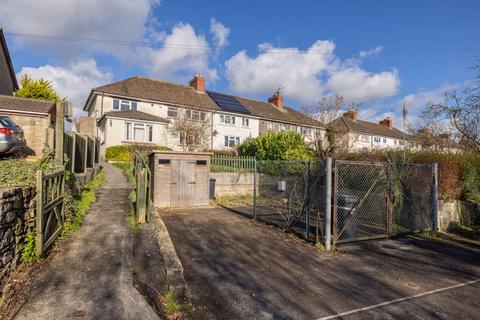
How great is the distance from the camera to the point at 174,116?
97.3ft

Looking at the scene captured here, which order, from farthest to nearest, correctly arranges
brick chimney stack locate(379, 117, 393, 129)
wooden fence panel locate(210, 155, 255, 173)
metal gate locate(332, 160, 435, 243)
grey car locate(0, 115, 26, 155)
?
brick chimney stack locate(379, 117, 393, 129) < wooden fence panel locate(210, 155, 255, 173) < metal gate locate(332, 160, 435, 243) < grey car locate(0, 115, 26, 155)

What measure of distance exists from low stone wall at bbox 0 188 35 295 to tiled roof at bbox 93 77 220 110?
24.0 m

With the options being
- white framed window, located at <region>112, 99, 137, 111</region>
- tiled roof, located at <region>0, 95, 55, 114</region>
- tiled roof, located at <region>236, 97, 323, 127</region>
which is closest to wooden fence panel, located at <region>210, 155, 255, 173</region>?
tiled roof, located at <region>0, 95, 55, 114</region>

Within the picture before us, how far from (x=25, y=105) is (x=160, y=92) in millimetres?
18005

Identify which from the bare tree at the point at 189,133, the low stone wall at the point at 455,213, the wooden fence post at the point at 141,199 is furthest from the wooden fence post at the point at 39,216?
the bare tree at the point at 189,133

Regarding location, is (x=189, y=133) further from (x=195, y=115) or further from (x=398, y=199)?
(x=398, y=199)

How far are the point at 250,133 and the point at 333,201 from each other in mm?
28031

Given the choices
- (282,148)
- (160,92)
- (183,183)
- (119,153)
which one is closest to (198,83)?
(160,92)

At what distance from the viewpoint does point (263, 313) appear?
397 cm

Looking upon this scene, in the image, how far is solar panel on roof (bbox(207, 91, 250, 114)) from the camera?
33188mm

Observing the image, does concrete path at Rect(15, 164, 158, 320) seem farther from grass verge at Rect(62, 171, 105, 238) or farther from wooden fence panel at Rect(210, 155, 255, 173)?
wooden fence panel at Rect(210, 155, 255, 173)

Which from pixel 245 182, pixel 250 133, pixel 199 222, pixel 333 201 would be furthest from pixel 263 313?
pixel 250 133

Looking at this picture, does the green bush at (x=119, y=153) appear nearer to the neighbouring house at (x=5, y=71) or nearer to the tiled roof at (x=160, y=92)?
the tiled roof at (x=160, y=92)

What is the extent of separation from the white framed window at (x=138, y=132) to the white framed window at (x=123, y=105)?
2553mm
